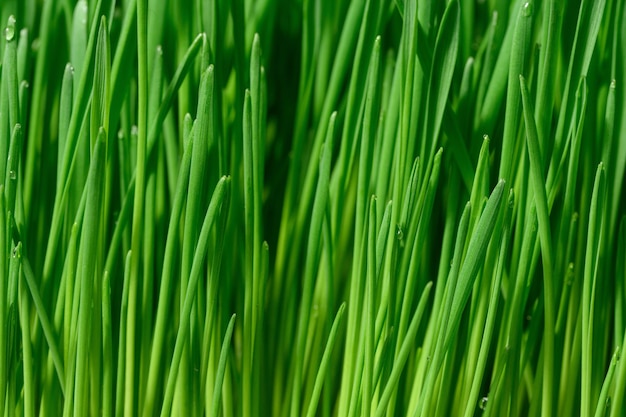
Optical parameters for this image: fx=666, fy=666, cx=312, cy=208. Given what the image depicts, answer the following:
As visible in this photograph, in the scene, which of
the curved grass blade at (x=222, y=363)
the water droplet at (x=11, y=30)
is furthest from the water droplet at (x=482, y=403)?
the water droplet at (x=11, y=30)

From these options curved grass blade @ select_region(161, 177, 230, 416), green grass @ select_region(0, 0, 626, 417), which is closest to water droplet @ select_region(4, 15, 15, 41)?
green grass @ select_region(0, 0, 626, 417)

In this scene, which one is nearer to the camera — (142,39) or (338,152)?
(142,39)

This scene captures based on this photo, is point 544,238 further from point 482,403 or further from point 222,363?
point 222,363

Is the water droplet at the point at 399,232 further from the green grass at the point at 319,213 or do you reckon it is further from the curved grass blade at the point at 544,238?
the curved grass blade at the point at 544,238

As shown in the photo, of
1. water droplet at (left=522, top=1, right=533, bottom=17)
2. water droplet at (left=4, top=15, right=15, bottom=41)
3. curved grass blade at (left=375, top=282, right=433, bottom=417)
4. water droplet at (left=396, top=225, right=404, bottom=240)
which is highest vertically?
water droplet at (left=522, top=1, right=533, bottom=17)

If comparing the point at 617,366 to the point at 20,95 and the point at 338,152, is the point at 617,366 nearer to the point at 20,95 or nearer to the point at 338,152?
the point at 338,152

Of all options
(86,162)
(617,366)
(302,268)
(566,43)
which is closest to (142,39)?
(86,162)

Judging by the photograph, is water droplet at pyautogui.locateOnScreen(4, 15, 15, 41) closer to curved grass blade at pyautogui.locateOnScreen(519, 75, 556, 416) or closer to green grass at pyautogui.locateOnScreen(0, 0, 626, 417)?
green grass at pyautogui.locateOnScreen(0, 0, 626, 417)
